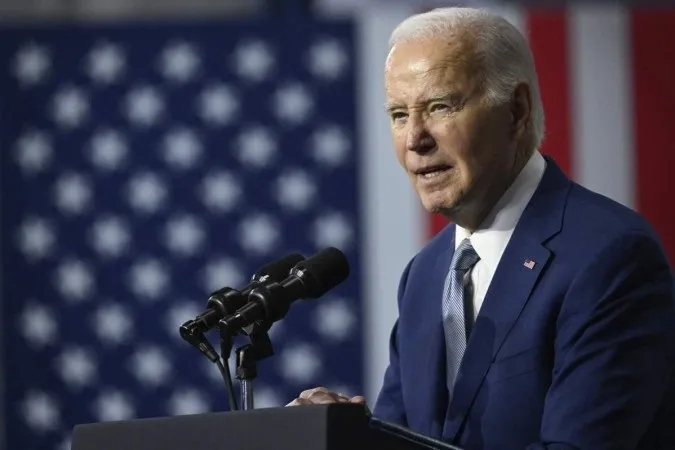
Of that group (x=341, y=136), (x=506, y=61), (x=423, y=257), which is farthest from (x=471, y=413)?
(x=341, y=136)

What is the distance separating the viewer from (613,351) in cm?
235

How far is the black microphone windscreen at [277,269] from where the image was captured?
2.42 meters

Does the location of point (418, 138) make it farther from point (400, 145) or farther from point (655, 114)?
point (655, 114)

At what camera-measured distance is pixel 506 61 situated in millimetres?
2693

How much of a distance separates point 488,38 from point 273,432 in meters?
1.01

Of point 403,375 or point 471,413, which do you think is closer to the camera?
point 471,413

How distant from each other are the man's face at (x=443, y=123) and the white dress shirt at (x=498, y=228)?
51 millimetres

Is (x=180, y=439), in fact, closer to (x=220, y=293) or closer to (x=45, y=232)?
(x=220, y=293)

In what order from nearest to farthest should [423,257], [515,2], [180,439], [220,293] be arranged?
[180,439] < [220,293] < [423,257] < [515,2]

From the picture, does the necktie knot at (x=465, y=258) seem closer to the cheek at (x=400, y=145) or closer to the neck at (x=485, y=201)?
the neck at (x=485, y=201)

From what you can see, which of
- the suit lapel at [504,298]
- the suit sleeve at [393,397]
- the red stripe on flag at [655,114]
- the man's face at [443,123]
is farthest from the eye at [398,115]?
the red stripe on flag at [655,114]

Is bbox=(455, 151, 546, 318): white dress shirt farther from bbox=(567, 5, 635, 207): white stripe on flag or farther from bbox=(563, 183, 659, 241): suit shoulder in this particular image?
bbox=(567, 5, 635, 207): white stripe on flag

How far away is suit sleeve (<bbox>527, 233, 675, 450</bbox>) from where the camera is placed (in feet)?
7.63

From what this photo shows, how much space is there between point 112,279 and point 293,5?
1639 mm
